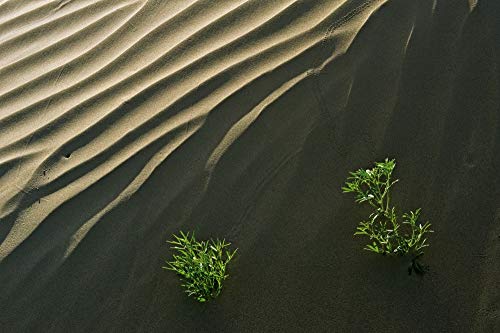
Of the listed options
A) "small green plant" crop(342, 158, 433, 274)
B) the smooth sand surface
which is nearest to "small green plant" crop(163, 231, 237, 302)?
the smooth sand surface

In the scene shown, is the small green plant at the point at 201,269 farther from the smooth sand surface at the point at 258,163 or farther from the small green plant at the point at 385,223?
the small green plant at the point at 385,223

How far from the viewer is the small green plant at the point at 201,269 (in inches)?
93.4

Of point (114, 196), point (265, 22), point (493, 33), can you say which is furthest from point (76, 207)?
point (493, 33)

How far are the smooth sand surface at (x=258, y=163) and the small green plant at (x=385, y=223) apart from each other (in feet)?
0.15

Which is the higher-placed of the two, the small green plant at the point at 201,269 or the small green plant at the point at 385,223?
the small green plant at the point at 201,269

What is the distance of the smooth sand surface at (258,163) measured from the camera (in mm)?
2375

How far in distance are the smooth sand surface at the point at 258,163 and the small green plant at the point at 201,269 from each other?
2.5 inches

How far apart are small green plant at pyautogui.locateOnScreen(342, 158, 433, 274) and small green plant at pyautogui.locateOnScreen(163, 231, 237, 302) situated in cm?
54

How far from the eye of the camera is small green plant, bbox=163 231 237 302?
7.79 feet

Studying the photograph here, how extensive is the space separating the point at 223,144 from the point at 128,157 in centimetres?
43

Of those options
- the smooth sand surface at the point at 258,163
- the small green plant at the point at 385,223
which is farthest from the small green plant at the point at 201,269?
the small green plant at the point at 385,223

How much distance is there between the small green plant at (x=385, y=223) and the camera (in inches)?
93.0

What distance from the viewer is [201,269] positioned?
2369 millimetres

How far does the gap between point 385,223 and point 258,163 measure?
23.6 inches
